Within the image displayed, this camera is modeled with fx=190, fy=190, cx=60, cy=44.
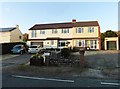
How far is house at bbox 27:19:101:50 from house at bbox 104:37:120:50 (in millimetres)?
3597

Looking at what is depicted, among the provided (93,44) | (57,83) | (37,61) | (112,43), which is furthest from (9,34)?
(57,83)

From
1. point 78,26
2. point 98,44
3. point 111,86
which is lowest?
point 111,86

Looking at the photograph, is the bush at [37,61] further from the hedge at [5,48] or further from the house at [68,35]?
the house at [68,35]

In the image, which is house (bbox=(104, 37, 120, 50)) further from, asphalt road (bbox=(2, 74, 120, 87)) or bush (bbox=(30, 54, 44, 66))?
asphalt road (bbox=(2, 74, 120, 87))

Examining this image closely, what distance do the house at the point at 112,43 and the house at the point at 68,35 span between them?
11.8 feet

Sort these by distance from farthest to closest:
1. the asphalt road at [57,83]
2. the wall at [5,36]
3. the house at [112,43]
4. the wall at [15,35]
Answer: the wall at [15,35], the wall at [5,36], the house at [112,43], the asphalt road at [57,83]

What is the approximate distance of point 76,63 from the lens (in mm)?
18562

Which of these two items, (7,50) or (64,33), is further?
(64,33)

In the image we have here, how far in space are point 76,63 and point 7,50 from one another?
66.4 feet

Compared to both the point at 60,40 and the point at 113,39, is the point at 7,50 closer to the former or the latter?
the point at 60,40

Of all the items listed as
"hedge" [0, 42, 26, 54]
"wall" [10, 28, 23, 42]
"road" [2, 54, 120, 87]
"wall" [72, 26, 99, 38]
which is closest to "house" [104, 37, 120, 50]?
"wall" [72, 26, 99, 38]

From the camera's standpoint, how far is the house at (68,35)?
43.0m

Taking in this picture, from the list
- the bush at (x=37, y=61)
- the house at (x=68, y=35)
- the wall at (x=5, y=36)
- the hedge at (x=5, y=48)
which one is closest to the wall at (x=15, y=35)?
the wall at (x=5, y=36)

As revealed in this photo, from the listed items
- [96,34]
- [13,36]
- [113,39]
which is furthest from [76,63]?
[13,36]
